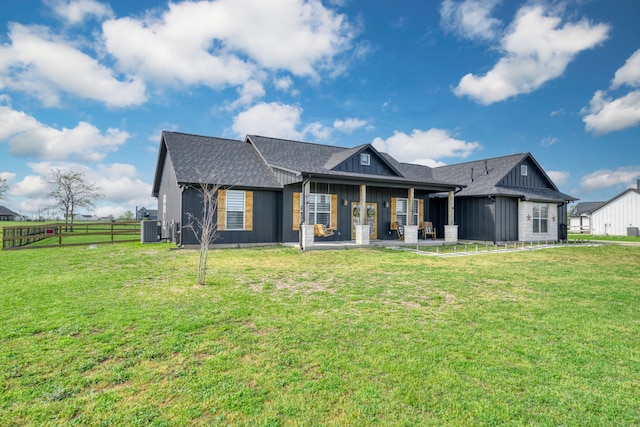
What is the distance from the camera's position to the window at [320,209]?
14789mm

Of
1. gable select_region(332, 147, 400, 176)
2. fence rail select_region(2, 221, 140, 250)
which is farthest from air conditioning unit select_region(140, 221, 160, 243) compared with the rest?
gable select_region(332, 147, 400, 176)

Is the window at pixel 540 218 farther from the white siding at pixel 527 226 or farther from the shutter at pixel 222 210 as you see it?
the shutter at pixel 222 210

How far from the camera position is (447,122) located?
76.6ft

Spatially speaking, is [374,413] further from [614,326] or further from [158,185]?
[158,185]

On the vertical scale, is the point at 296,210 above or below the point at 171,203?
below

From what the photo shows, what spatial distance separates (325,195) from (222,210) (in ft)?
15.9

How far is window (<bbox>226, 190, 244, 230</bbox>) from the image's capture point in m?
13.8

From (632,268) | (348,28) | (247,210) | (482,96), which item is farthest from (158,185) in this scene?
(632,268)

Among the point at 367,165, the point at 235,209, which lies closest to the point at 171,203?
the point at 235,209

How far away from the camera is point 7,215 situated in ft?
272

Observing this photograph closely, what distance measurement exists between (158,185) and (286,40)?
13.3 m

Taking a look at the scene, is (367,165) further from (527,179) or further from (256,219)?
(527,179)

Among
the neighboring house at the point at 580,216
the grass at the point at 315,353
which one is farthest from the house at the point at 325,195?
the neighboring house at the point at 580,216

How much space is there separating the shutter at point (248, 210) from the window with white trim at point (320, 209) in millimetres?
2759
